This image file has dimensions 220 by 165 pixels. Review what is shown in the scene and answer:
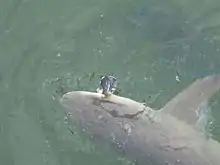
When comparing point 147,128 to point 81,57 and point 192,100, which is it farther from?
point 81,57

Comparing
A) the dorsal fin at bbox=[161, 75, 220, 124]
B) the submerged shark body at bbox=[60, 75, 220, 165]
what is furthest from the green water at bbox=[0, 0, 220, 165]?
the submerged shark body at bbox=[60, 75, 220, 165]

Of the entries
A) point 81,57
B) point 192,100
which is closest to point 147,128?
point 192,100

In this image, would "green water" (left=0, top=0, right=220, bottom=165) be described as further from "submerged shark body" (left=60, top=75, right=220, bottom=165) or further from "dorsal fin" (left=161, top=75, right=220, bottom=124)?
"submerged shark body" (left=60, top=75, right=220, bottom=165)

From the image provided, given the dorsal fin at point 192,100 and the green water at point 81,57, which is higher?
the green water at point 81,57

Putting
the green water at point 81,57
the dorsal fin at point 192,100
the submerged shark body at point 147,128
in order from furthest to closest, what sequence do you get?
the green water at point 81,57 → the dorsal fin at point 192,100 → the submerged shark body at point 147,128

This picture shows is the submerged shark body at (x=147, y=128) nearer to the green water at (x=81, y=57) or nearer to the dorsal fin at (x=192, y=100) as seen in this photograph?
the dorsal fin at (x=192, y=100)

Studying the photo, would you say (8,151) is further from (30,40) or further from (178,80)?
(178,80)

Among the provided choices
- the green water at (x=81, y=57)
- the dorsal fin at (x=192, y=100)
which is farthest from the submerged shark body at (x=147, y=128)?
the green water at (x=81, y=57)
